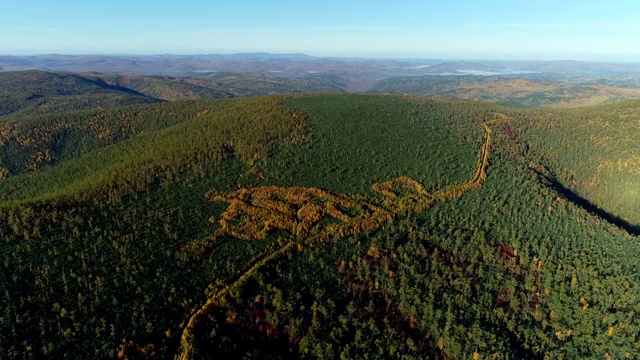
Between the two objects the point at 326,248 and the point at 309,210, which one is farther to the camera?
the point at 309,210

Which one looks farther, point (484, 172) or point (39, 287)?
point (484, 172)

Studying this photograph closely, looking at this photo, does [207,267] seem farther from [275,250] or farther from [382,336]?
[382,336]

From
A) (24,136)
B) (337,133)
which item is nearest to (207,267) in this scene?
(337,133)

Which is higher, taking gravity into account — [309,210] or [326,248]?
[309,210]

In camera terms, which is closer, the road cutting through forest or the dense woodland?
the dense woodland

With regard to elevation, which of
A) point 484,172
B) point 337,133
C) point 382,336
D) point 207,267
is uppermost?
point 337,133
